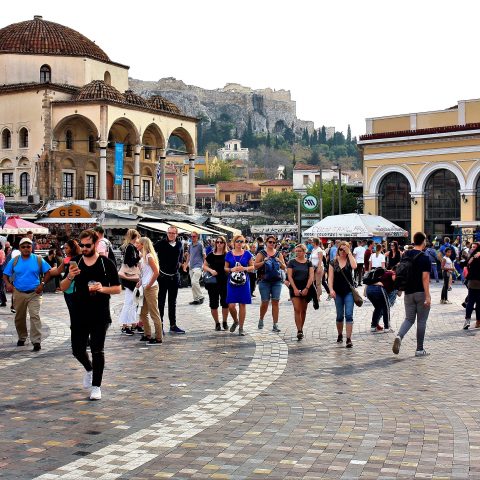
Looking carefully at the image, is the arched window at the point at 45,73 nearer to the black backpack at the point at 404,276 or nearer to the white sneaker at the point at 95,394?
the black backpack at the point at 404,276

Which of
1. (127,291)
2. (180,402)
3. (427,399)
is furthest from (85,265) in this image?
(127,291)

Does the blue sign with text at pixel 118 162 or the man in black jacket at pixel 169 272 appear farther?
the blue sign with text at pixel 118 162

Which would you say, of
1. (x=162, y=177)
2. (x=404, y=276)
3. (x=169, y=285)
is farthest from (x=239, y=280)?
(x=162, y=177)

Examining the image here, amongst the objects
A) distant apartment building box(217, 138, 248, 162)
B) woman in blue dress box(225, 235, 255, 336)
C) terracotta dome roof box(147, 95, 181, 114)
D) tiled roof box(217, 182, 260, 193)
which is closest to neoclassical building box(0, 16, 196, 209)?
terracotta dome roof box(147, 95, 181, 114)

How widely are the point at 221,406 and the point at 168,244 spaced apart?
590cm

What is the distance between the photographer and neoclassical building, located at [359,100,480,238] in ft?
138

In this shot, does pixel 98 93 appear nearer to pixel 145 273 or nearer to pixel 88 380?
pixel 145 273

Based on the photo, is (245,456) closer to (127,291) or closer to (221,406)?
(221,406)

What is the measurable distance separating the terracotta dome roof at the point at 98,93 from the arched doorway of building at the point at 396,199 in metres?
15.7

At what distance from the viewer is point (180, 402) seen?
7898mm

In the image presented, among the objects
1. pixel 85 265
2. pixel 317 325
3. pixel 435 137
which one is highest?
pixel 435 137

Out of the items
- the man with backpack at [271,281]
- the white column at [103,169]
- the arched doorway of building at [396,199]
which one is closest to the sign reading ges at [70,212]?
the white column at [103,169]

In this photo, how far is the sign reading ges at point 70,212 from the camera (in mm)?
38281

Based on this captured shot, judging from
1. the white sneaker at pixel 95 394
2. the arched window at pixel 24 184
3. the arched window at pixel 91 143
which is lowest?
the white sneaker at pixel 95 394
